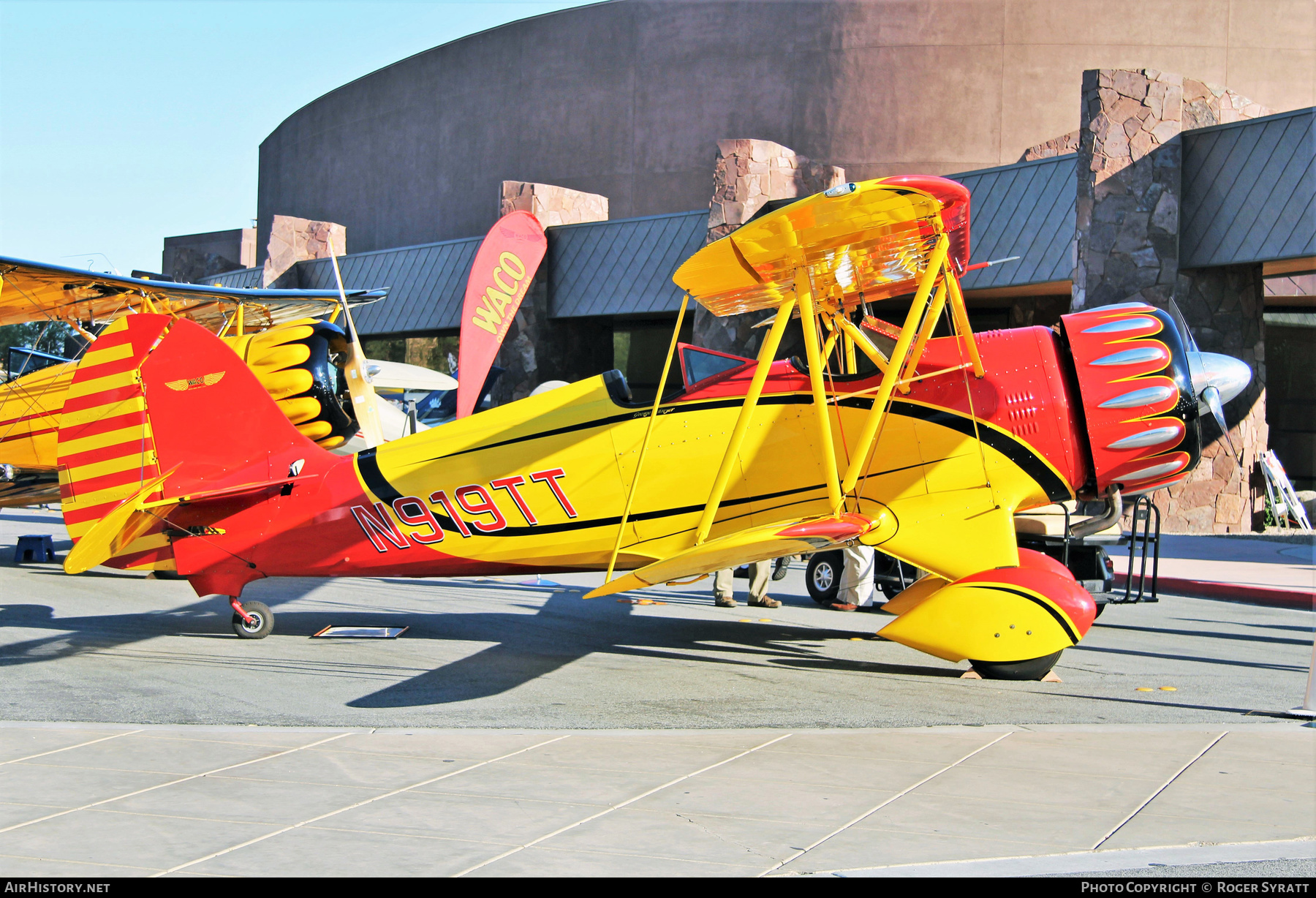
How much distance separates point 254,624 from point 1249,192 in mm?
16378

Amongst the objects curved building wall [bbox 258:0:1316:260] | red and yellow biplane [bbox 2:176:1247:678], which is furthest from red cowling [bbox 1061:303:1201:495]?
Result: curved building wall [bbox 258:0:1316:260]

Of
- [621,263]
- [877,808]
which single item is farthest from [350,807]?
[621,263]

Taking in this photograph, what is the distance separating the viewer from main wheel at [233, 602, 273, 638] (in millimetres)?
8805

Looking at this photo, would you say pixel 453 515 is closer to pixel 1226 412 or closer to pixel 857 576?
pixel 857 576

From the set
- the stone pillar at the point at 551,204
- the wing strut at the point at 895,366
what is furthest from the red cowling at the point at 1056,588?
the stone pillar at the point at 551,204

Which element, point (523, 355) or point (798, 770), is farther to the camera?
point (523, 355)

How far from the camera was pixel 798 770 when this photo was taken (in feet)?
16.2

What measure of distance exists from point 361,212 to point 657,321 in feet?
50.2

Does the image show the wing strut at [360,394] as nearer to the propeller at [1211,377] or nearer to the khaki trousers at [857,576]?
the khaki trousers at [857,576]

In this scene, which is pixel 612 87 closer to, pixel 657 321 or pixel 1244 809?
pixel 657 321

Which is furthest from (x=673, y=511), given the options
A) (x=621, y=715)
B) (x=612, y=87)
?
(x=612, y=87)

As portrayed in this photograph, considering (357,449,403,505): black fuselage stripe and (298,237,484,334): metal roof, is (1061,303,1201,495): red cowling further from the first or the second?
(298,237,484,334): metal roof

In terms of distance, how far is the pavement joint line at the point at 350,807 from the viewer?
371 cm

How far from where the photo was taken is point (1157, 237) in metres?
17.4
